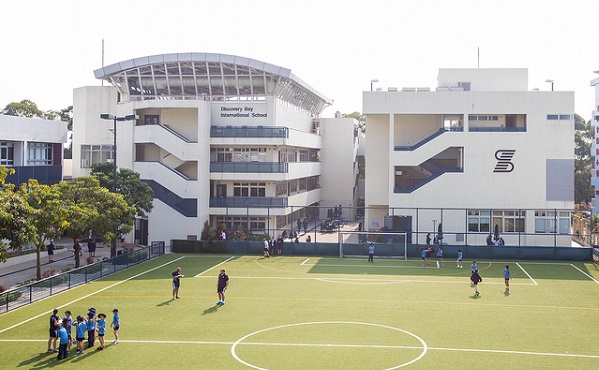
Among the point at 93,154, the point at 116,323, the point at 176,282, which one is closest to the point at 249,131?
the point at 93,154

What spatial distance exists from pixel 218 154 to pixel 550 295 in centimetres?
3261

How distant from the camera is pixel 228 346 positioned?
23266mm

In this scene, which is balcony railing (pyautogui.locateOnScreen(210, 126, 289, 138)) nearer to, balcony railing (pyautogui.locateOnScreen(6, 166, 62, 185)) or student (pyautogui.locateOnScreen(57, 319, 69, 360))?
balcony railing (pyautogui.locateOnScreen(6, 166, 62, 185))

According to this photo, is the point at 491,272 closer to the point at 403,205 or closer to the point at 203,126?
the point at 403,205

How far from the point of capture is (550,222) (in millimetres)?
50500

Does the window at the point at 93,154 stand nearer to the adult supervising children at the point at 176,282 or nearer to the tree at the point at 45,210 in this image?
the tree at the point at 45,210

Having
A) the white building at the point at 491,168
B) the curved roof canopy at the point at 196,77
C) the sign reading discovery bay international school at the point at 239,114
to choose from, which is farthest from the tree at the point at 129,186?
the white building at the point at 491,168

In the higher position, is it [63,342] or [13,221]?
[13,221]

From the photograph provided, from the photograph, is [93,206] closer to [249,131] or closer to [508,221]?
[249,131]

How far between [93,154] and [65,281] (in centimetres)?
2769

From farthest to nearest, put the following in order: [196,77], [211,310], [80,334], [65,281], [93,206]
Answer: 1. [196,77]
2. [93,206]
3. [65,281]
4. [211,310]
5. [80,334]

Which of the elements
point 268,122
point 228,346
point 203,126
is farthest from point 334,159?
point 228,346

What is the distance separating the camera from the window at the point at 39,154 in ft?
177

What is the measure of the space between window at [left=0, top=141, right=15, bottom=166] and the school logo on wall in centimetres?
3898
